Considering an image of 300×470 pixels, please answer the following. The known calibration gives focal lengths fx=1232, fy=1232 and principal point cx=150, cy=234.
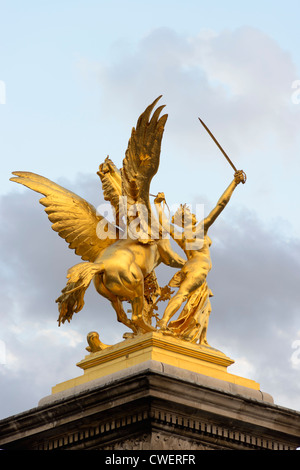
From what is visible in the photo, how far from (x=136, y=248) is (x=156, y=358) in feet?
7.63

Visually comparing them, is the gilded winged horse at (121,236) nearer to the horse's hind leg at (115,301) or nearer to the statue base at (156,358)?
the horse's hind leg at (115,301)

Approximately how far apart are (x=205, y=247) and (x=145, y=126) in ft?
7.82

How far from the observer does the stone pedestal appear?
18.7m

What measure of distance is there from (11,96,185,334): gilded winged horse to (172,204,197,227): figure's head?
1.66 feet

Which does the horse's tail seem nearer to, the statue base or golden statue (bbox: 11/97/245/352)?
→ golden statue (bbox: 11/97/245/352)

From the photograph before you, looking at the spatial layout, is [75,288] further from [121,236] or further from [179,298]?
[179,298]

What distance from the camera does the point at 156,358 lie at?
1942 centimetres

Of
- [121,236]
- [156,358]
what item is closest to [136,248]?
[121,236]

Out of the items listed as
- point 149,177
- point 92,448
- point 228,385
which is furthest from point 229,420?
point 149,177

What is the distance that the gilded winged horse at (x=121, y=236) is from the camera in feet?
67.6

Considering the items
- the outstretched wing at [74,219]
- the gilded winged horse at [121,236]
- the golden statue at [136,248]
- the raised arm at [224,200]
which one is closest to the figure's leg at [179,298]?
the golden statue at [136,248]

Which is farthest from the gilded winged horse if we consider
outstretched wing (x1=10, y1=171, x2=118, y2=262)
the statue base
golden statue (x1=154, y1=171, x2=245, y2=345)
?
the statue base

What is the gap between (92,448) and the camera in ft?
63.6
